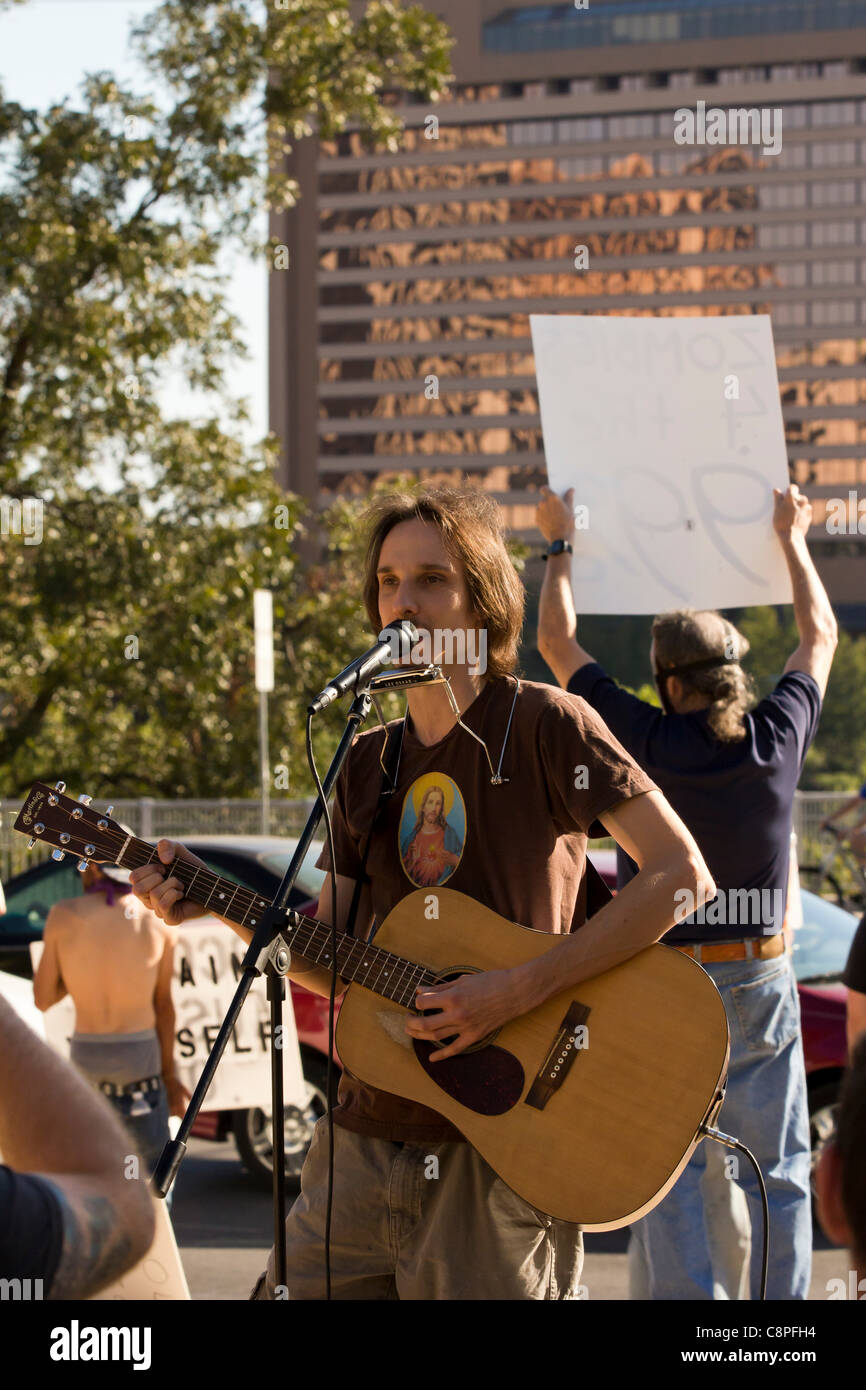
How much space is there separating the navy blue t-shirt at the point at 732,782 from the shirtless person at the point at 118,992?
6.50 ft

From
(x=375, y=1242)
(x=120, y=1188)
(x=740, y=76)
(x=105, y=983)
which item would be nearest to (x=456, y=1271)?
(x=375, y=1242)

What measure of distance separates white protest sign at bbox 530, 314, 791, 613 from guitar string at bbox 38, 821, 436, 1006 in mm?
1264

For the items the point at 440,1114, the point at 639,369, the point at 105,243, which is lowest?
the point at 440,1114

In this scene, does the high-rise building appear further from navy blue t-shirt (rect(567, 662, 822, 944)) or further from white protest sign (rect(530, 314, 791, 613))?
navy blue t-shirt (rect(567, 662, 822, 944))

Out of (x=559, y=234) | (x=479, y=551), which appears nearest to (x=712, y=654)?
(x=479, y=551)

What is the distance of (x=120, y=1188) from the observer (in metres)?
1.29

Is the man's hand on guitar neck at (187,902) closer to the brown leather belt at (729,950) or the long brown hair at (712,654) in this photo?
the brown leather belt at (729,950)

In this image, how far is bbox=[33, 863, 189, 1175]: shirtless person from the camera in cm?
493

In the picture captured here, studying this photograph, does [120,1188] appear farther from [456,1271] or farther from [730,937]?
[730,937]

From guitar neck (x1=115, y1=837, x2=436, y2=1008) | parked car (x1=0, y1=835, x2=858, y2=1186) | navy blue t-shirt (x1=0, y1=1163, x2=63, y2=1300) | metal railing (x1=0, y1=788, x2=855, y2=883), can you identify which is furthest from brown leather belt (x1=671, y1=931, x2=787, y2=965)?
metal railing (x1=0, y1=788, x2=855, y2=883)

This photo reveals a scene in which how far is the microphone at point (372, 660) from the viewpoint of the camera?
270 cm

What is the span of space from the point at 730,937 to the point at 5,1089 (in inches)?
109

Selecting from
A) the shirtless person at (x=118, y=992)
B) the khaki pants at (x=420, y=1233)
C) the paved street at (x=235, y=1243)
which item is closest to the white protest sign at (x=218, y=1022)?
the paved street at (x=235, y=1243)

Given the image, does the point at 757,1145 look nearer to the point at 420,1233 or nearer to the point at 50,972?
the point at 420,1233
